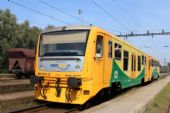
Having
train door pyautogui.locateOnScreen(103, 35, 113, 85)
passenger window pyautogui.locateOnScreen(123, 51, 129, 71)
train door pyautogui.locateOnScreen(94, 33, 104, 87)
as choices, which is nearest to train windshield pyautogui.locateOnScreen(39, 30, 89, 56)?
train door pyautogui.locateOnScreen(94, 33, 104, 87)

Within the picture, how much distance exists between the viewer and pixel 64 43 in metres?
13.6

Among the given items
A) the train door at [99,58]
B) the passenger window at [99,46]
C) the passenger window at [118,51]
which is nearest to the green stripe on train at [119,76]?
the passenger window at [118,51]

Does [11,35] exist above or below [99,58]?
above

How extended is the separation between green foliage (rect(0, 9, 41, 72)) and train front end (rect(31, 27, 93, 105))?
4337 centimetres

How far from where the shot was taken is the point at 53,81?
13.2 meters

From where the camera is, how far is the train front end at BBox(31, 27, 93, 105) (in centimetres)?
1280

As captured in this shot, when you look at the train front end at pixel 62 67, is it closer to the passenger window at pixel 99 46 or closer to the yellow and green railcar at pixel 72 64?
the yellow and green railcar at pixel 72 64

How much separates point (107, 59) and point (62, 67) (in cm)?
243

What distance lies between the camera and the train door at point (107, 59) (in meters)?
14.5

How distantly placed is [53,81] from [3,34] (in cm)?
4773

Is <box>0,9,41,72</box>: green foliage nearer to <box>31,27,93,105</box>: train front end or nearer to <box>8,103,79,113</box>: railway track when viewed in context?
<box>31,27,93,105</box>: train front end

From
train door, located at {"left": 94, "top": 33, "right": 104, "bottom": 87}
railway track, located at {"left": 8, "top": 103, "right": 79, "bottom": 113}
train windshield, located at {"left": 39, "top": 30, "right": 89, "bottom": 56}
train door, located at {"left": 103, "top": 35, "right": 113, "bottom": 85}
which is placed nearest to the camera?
railway track, located at {"left": 8, "top": 103, "right": 79, "bottom": 113}

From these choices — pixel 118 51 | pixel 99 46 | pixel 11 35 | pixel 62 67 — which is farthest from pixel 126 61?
pixel 11 35

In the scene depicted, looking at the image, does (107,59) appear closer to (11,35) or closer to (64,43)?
(64,43)
